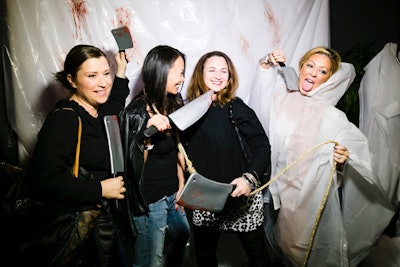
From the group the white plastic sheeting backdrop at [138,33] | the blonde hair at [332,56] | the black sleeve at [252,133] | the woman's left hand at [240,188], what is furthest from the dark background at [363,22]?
the woman's left hand at [240,188]

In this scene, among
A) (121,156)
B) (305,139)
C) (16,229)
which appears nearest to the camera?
(16,229)

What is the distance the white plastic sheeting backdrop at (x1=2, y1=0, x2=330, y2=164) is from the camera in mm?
1372

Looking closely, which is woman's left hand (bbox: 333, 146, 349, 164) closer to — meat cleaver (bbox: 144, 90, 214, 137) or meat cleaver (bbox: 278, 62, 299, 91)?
meat cleaver (bbox: 278, 62, 299, 91)

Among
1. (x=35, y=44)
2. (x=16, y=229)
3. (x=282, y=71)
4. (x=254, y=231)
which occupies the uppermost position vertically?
(x=35, y=44)

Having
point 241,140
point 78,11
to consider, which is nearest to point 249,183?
point 241,140

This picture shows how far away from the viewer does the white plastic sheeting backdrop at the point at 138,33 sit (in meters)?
1.37

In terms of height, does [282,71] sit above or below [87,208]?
above

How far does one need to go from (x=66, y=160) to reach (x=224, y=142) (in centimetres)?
64

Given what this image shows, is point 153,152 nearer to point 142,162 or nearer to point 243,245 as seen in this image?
point 142,162

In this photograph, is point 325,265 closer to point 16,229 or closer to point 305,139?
point 305,139

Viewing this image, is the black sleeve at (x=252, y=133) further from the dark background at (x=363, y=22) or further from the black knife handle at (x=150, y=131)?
the dark background at (x=363, y=22)

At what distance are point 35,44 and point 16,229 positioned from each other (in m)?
0.90

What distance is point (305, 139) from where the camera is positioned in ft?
4.33

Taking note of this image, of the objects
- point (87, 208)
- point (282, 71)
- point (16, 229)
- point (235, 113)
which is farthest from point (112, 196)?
point (282, 71)
